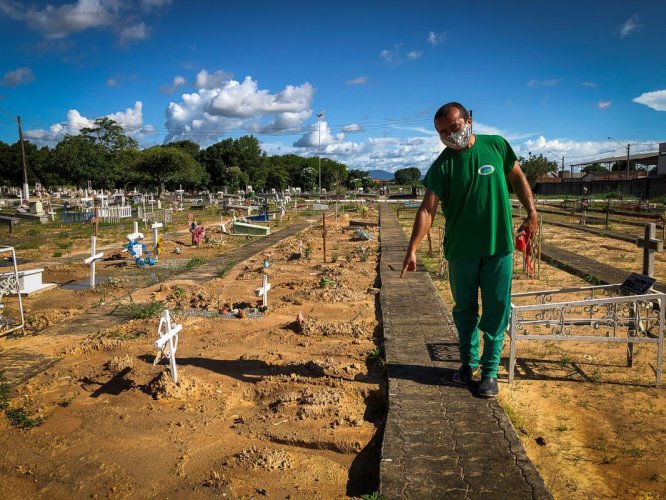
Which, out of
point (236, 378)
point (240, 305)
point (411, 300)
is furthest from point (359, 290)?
point (236, 378)

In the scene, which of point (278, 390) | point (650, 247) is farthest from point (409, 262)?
point (650, 247)

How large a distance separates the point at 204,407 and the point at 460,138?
275 cm

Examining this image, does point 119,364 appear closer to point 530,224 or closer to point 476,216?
point 476,216

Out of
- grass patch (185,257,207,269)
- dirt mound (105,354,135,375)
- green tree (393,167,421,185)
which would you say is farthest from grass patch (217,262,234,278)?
green tree (393,167,421,185)

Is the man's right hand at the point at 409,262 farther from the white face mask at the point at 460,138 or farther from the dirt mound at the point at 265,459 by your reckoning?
the dirt mound at the point at 265,459

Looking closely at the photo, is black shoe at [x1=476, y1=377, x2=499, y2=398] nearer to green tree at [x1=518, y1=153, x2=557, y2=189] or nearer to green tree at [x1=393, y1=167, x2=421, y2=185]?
green tree at [x1=518, y1=153, x2=557, y2=189]

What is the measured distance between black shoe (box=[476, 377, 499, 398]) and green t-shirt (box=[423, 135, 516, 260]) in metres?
0.91

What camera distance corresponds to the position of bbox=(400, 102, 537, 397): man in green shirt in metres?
3.43

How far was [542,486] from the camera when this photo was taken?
2.54 meters

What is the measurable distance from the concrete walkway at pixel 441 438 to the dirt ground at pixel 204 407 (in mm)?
216

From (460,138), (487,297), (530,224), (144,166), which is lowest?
(487,297)

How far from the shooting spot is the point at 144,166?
49750mm

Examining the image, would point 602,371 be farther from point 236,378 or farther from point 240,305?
point 240,305

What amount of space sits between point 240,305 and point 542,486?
5.18 metres
